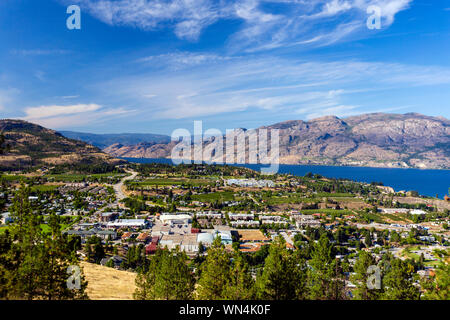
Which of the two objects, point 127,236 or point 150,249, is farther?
point 127,236

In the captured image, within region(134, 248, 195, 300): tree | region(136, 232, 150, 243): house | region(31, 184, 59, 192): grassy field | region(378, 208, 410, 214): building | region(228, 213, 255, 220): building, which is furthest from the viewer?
region(378, 208, 410, 214): building

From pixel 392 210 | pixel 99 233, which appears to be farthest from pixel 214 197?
pixel 392 210

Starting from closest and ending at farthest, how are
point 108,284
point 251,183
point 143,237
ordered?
point 108,284 → point 143,237 → point 251,183

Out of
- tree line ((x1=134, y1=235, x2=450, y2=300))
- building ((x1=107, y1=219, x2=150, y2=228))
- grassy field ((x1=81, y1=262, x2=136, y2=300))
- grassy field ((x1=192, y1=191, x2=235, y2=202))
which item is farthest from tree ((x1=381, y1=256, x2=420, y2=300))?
grassy field ((x1=192, y1=191, x2=235, y2=202))

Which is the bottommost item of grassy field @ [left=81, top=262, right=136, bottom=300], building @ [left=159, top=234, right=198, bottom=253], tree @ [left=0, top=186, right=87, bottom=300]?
building @ [left=159, top=234, right=198, bottom=253]

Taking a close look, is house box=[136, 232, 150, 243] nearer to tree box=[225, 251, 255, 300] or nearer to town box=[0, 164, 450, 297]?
town box=[0, 164, 450, 297]

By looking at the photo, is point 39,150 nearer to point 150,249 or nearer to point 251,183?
point 251,183

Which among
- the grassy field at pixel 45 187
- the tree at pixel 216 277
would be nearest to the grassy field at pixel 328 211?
the tree at pixel 216 277
